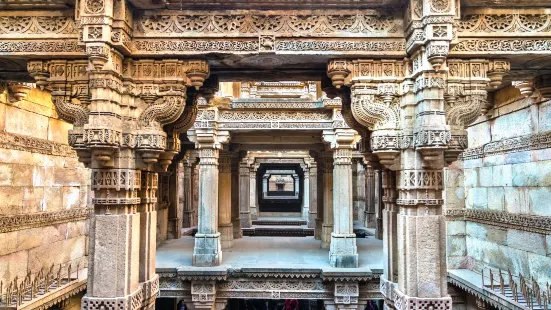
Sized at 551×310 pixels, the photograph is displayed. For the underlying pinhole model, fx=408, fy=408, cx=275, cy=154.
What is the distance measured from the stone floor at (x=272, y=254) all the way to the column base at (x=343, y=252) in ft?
0.75

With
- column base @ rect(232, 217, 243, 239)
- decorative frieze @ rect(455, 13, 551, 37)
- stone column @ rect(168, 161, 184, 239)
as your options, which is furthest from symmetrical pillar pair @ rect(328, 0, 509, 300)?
stone column @ rect(168, 161, 184, 239)

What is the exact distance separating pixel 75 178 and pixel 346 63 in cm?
632

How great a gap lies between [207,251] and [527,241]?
21.4ft

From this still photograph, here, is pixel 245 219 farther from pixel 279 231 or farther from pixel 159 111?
pixel 159 111

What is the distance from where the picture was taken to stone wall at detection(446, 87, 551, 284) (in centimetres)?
582

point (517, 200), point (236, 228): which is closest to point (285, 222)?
point (236, 228)

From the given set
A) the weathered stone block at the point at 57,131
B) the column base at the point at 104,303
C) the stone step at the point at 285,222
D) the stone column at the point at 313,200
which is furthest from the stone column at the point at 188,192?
the column base at the point at 104,303

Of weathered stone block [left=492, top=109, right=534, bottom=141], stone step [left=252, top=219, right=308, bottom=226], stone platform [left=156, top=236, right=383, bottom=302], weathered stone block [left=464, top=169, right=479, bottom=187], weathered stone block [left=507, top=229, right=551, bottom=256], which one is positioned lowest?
stone platform [left=156, top=236, right=383, bottom=302]

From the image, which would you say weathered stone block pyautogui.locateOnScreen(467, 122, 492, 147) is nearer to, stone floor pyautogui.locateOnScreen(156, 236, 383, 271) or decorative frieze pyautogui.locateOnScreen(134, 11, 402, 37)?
stone floor pyautogui.locateOnScreen(156, 236, 383, 271)

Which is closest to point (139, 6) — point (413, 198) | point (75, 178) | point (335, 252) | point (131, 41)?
point (131, 41)

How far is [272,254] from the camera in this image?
36.2ft

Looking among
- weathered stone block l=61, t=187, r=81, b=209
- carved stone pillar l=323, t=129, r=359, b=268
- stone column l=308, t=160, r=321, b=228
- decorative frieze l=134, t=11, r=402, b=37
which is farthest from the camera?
stone column l=308, t=160, r=321, b=228

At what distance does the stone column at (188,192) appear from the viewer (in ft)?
55.5

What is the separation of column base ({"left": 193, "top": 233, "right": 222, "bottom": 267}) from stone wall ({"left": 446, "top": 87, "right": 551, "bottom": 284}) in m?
5.13
